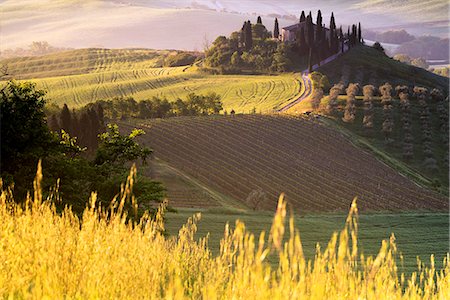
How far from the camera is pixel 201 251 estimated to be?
861 cm

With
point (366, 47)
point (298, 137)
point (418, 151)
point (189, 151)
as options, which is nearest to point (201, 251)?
point (189, 151)

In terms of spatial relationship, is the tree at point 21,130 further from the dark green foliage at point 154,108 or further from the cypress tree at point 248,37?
the cypress tree at point 248,37

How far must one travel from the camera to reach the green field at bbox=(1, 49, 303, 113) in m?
94.8

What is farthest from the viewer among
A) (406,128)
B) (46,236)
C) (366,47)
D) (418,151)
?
(366,47)

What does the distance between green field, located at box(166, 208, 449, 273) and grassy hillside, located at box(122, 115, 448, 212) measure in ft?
17.5

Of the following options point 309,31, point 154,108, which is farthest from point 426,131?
point 309,31

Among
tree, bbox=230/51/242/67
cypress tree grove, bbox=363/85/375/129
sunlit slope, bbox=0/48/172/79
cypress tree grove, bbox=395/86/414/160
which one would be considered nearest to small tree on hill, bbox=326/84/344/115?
cypress tree grove, bbox=363/85/375/129

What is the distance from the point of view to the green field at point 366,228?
29312 millimetres

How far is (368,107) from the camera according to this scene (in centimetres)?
8431

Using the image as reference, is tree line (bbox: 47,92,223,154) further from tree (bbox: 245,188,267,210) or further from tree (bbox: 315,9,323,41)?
tree (bbox: 315,9,323,41)

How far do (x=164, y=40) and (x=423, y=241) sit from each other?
455 ft

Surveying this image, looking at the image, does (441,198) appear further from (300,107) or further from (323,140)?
(300,107)

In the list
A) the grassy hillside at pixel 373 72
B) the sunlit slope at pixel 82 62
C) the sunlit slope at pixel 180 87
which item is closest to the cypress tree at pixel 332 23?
the grassy hillside at pixel 373 72

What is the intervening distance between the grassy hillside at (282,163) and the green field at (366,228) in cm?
535
